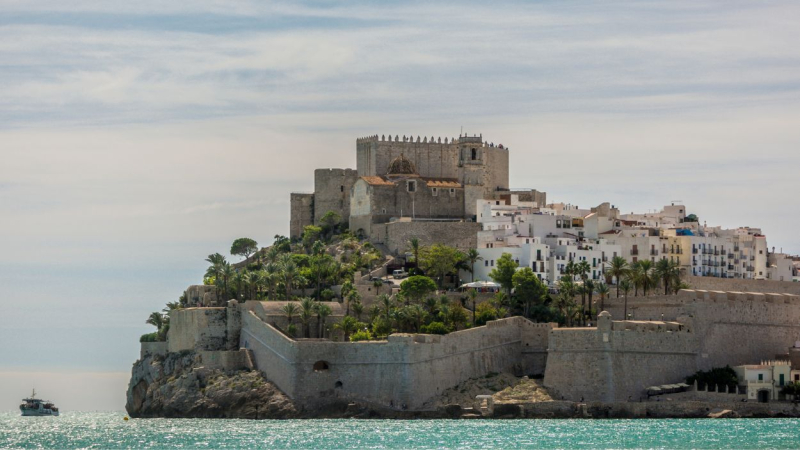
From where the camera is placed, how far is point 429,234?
4031 inches

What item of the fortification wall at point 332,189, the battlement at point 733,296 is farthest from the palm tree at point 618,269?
the fortification wall at point 332,189

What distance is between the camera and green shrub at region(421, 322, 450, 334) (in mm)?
88812

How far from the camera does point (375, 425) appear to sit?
3265 inches

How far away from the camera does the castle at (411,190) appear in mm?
103500

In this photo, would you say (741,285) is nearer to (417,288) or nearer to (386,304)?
(417,288)

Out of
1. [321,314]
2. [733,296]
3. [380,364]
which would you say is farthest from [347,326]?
[733,296]

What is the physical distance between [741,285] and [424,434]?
28758mm

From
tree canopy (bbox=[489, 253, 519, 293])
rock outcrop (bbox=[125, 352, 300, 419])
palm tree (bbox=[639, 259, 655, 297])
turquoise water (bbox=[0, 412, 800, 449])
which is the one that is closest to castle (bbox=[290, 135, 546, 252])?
tree canopy (bbox=[489, 253, 519, 293])

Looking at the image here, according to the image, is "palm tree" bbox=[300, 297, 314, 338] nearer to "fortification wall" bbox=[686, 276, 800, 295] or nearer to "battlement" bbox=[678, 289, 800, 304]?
"battlement" bbox=[678, 289, 800, 304]

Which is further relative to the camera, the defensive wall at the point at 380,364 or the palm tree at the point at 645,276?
the palm tree at the point at 645,276

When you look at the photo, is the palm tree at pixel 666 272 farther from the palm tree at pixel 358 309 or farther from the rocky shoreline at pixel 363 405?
the palm tree at pixel 358 309

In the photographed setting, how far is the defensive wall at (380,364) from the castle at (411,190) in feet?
51.6

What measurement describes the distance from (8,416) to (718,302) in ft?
152

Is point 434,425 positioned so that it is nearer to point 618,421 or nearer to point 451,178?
point 618,421
